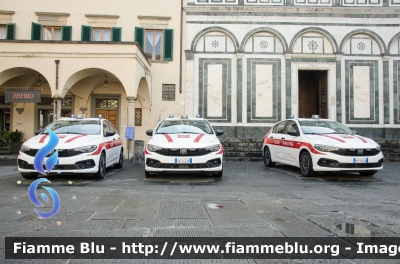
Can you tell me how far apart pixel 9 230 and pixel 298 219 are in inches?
139

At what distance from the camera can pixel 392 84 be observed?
57.6 feet

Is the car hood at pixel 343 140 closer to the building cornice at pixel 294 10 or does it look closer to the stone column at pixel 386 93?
the stone column at pixel 386 93

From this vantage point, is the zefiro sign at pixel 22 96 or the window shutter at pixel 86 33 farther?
the window shutter at pixel 86 33

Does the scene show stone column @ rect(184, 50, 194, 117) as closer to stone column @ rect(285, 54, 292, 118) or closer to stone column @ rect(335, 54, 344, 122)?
stone column @ rect(285, 54, 292, 118)

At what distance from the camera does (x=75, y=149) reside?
7.66 metres

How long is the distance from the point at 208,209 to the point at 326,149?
4.66 meters

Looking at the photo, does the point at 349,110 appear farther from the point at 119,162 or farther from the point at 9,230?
the point at 9,230

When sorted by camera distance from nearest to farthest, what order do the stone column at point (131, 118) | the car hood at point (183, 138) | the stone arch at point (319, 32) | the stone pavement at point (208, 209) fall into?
the stone pavement at point (208, 209), the car hood at point (183, 138), the stone column at point (131, 118), the stone arch at point (319, 32)

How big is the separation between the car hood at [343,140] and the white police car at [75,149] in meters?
5.61

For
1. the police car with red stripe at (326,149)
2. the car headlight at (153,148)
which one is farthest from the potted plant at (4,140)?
the police car with red stripe at (326,149)

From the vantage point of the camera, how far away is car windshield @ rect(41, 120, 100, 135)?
8.78m

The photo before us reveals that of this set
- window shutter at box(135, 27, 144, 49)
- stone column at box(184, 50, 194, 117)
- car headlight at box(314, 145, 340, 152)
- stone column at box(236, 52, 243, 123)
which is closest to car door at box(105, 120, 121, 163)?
car headlight at box(314, 145, 340, 152)

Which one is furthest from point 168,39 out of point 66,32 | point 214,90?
point 66,32

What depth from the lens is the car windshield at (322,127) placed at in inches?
364
